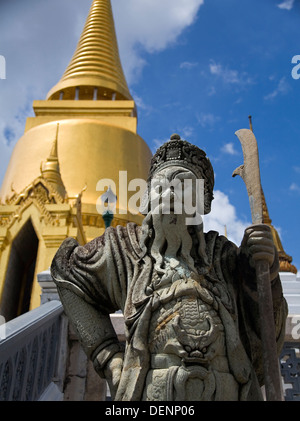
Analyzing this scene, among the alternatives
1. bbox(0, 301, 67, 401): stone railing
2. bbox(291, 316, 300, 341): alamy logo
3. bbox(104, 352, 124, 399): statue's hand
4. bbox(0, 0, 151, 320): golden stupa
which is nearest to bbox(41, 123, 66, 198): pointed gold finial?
bbox(0, 0, 151, 320): golden stupa

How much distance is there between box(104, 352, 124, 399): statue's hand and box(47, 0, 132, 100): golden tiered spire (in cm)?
1948

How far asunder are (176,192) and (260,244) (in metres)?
0.52

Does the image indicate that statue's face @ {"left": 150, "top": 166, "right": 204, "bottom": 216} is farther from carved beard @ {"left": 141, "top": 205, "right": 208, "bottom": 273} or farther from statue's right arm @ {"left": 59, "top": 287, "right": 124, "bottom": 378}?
statue's right arm @ {"left": 59, "top": 287, "right": 124, "bottom": 378}

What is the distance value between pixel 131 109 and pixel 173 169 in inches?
690

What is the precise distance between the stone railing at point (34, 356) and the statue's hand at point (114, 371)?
949 millimetres

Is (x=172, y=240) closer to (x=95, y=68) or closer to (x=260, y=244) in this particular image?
(x=260, y=244)

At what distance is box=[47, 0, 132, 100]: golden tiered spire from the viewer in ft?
67.9

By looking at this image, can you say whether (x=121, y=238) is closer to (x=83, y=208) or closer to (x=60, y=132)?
(x=83, y=208)

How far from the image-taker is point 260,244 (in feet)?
7.16

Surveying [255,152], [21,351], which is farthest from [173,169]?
[21,351]

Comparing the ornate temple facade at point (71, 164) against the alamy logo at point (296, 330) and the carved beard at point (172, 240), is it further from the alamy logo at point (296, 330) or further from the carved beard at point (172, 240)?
the carved beard at point (172, 240)
